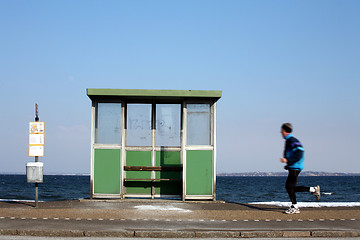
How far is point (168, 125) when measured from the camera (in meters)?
15.1

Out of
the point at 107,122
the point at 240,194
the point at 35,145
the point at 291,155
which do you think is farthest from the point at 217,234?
the point at 240,194

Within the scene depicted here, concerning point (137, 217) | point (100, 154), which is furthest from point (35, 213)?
point (100, 154)

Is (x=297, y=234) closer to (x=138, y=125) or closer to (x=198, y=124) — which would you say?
(x=198, y=124)

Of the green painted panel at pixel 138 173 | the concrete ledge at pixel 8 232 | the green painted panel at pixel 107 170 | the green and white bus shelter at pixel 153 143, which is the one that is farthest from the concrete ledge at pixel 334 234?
the green painted panel at pixel 138 173

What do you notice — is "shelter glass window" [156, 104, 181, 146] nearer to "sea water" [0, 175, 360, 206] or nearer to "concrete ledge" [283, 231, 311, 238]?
"sea water" [0, 175, 360, 206]

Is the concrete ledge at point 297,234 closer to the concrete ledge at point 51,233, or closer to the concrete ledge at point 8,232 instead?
the concrete ledge at point 51,233

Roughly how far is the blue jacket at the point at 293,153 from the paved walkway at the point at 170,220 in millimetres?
1093

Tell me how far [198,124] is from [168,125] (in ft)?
3.67

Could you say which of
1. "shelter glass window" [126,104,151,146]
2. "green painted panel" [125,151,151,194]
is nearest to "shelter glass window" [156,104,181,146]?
"shelter glass window" [126,104,151,146]

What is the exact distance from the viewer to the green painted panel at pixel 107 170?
14344mm

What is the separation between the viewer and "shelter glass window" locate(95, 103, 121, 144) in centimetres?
1442

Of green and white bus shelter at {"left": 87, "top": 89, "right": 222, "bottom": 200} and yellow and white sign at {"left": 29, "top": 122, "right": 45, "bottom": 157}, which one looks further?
green and white bus shelter at {"left": 87, "top": 89, "right": 222, "bottom": 200}

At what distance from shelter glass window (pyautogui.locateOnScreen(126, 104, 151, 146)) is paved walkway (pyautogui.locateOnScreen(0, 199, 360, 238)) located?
1.97m

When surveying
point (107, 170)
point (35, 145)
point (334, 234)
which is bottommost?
point (334, 234)
